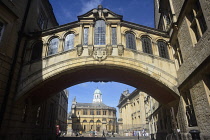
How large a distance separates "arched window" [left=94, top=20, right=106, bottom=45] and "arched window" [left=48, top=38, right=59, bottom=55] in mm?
3299

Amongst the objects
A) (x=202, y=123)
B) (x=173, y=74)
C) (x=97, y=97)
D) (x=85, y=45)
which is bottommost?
(x=202, y=123)

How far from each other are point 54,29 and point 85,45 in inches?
128

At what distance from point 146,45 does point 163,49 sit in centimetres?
142

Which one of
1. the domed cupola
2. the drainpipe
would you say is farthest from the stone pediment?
the domed cupola

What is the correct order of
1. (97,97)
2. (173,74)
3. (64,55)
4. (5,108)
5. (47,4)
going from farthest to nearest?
(97,97) → (47,4) → (64,55) → (173,74) → (5,108)

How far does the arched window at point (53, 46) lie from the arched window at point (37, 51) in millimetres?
801

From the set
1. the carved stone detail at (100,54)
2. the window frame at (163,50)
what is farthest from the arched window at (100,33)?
the window frame at (163,50)

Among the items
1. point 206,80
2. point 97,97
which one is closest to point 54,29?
point 206,80

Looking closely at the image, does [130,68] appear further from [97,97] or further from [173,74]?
[97,97]

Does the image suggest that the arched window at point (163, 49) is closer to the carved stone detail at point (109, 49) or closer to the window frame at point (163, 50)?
the window frame at point (163, 50)

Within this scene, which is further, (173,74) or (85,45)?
(85,45)

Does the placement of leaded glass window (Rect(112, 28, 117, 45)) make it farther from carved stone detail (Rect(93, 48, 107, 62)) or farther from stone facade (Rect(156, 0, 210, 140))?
stone facade (Rect(156, 0, 210, 140))

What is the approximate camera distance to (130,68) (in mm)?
11469

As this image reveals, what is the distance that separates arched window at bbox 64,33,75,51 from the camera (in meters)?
12.8
